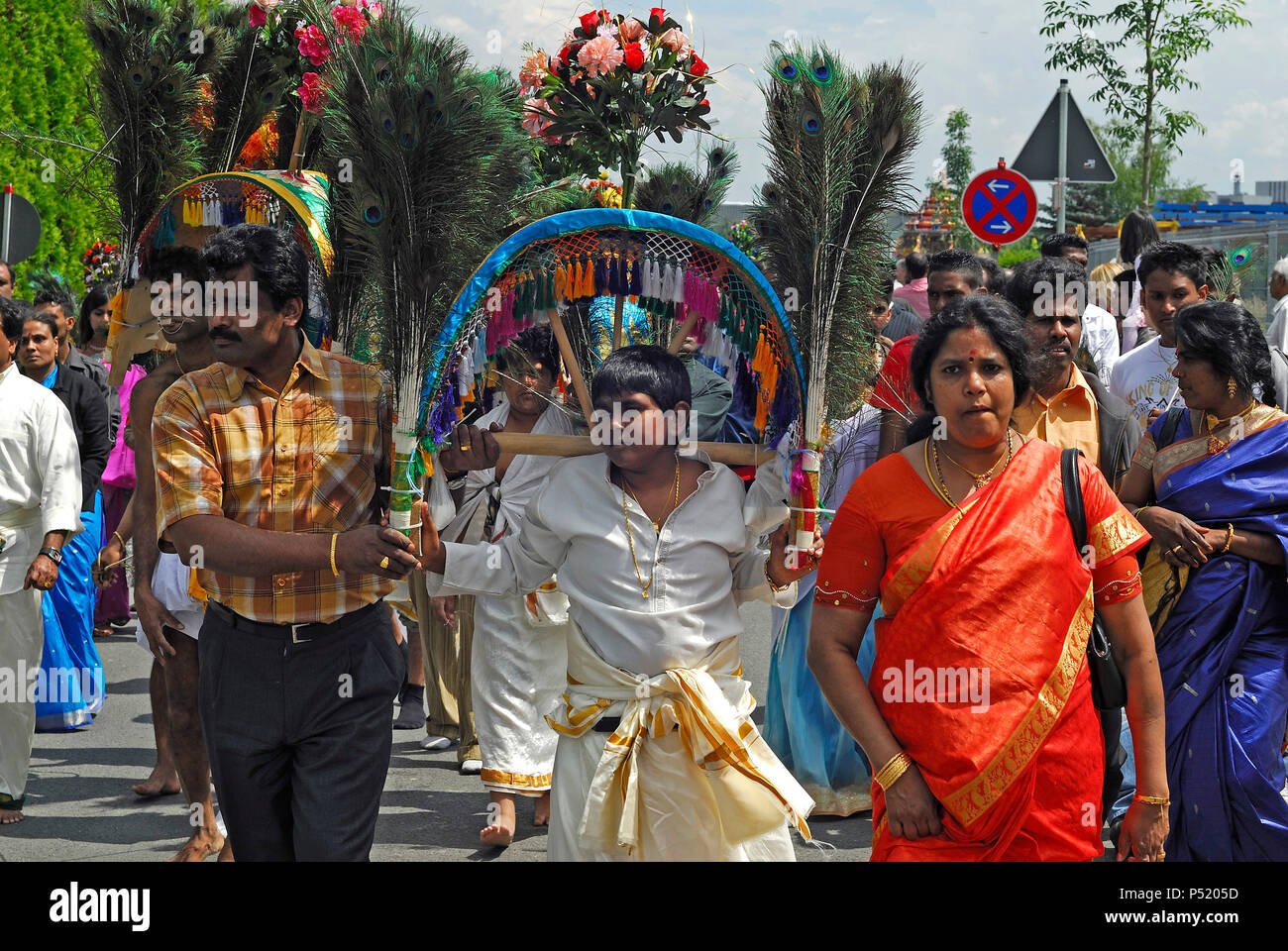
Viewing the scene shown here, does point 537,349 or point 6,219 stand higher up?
point 6,219

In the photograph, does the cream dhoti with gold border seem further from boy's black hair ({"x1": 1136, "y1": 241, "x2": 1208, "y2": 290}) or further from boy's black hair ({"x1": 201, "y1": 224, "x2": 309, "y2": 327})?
boy's black hair ({"x1": 1136, "y1": 241, "x2": 1208, "y2": 290})

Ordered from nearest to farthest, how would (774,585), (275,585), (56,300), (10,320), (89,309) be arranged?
(275,585) → (774,585) → (10,320) → (56,300) → (89,309)

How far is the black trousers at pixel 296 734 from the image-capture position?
12.2 ft

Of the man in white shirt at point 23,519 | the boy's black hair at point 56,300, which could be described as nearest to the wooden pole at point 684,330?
the man in white shirt at point 23,519

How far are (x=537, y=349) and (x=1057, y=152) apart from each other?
5716 mm

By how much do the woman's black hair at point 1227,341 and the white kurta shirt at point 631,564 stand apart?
162 cm

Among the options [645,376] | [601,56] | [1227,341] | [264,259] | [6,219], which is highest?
[6,219]

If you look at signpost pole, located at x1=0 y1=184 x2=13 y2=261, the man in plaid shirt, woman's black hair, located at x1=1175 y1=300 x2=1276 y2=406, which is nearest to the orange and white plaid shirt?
the man in plaid shirt

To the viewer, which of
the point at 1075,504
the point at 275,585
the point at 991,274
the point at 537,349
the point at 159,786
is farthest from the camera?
the point at 991,274

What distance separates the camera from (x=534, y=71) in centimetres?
465

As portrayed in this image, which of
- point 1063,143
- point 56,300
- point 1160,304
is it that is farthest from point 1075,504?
point 56,300

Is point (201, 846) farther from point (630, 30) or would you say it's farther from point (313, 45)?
point (630, 30)

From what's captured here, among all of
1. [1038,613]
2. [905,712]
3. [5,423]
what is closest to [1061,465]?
[1038,613]

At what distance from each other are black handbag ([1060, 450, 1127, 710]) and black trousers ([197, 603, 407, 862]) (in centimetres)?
180
